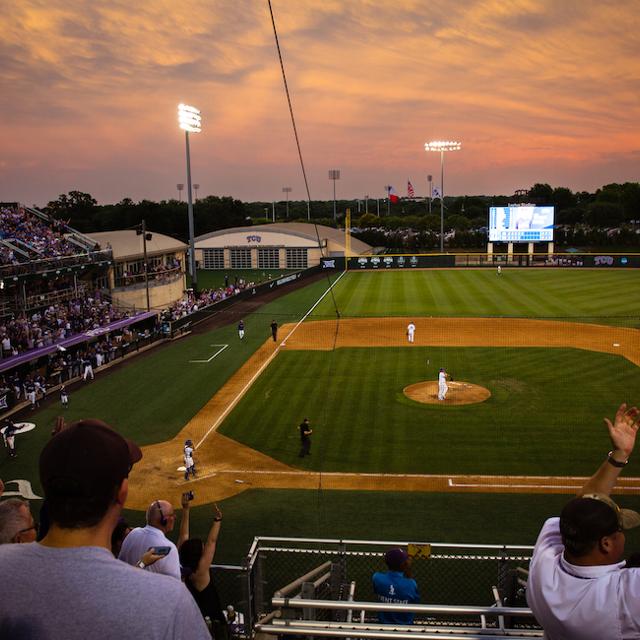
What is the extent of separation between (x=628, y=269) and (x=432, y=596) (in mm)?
60106

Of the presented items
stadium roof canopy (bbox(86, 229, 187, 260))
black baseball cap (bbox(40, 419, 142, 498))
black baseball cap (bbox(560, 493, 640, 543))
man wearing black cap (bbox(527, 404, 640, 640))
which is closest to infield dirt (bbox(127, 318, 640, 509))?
man wearing black cap (bbox(527, 404, 640, 640))

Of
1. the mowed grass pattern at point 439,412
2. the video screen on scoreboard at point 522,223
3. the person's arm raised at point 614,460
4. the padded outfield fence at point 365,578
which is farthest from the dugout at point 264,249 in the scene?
the person's arm raised at point 614,460

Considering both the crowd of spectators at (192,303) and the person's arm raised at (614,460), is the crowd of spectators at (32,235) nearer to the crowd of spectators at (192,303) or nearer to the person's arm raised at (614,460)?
the crowd of spectators at (192,303)

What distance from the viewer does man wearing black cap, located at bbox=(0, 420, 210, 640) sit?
5.73ft

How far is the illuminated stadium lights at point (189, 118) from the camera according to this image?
2014 inches

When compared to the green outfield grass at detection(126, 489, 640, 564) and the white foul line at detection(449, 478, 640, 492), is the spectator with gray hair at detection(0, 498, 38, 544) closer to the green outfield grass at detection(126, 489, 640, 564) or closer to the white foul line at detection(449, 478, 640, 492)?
the green outfield grass at detection(126, 489, 640, 564)

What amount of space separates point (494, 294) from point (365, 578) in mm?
38688

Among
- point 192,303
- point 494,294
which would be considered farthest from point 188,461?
point 494,294

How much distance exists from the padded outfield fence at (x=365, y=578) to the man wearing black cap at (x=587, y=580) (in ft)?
7.84

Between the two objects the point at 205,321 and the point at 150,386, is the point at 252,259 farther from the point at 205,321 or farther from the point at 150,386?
the point at 150,386

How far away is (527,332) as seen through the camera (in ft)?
110

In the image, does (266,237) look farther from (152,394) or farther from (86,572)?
(86,572)

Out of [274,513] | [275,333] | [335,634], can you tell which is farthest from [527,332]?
Answer: [335,634]

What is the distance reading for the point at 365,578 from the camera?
11.1m
